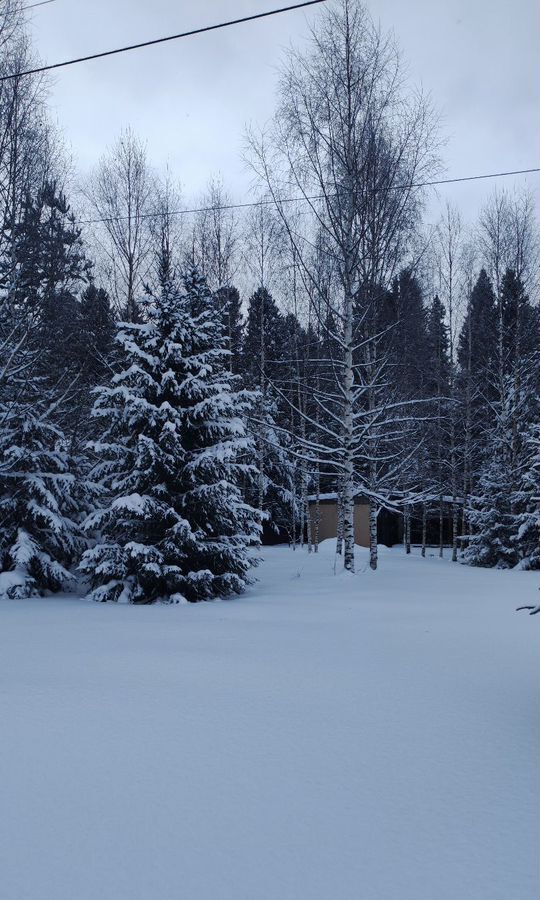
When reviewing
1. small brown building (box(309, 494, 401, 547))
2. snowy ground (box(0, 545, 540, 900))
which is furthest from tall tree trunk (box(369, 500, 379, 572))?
small brown building (box(309, 494, 401, 547))

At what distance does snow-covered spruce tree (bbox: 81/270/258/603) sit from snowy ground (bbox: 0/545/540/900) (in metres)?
3.66

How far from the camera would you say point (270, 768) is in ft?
11.5

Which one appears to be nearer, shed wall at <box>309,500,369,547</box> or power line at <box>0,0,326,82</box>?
power line at <box>0,0,326,82</box>

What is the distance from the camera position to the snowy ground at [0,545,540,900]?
8.23 ft

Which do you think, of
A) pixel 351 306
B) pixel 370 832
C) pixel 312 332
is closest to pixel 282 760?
pixel 370 832

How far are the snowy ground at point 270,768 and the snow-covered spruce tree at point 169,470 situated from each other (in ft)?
12.0

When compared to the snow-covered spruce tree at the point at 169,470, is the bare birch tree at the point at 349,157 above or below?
above

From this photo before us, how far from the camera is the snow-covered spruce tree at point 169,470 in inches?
433

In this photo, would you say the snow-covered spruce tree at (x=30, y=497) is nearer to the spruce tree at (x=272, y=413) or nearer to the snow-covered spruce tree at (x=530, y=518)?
the snow-covered spruce tree at (x=530, y=518)

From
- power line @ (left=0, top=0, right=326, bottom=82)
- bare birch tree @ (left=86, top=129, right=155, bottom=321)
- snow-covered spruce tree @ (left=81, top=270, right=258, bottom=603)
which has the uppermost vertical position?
bare birch tree @ (left=86, top=129, right=155, bottom=321)

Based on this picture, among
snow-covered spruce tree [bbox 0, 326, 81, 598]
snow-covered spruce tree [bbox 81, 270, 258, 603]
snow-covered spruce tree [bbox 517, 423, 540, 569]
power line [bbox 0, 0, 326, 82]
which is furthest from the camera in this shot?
snow-covered spruce tree [bbox 517, 423, 540, 569]

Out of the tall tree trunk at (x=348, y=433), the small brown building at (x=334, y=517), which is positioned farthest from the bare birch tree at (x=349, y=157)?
the small brown building at (x=334, y=517)

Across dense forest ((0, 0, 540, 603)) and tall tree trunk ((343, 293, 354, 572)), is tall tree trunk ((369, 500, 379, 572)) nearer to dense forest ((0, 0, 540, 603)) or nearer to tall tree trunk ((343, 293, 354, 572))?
dense forest ((0, 0, 540, 603))

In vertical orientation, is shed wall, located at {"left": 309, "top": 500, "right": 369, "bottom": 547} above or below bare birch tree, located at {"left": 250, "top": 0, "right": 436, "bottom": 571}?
below
